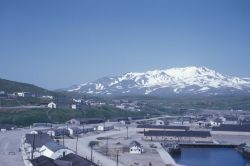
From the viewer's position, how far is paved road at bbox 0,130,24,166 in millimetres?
23531

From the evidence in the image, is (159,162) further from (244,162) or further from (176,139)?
(176,139)

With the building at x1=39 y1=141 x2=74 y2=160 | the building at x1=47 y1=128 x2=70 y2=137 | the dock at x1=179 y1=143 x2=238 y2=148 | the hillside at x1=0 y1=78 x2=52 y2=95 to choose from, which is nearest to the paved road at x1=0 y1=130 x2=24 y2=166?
the building at x1=39 y1=141 x2=74 y2=160

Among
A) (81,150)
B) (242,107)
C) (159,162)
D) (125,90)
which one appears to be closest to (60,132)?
(81,150)

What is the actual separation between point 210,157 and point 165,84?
462 ft

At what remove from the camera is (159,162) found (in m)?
25.8

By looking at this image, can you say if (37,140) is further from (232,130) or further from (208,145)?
(232,130)

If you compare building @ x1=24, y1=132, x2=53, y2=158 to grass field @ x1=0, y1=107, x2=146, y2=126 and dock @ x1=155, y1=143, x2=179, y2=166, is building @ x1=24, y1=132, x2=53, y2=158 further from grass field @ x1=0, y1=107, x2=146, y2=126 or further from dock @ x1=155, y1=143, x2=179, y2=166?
grass field @ x1=0, y1=107, x2=146, y2=126

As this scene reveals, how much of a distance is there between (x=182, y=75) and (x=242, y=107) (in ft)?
365

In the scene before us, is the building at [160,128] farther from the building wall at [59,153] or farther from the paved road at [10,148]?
the building wall at [59,153]

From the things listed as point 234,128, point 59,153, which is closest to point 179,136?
point 234,128

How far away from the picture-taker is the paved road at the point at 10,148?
23531mm

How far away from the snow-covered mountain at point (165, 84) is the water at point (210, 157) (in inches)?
4240

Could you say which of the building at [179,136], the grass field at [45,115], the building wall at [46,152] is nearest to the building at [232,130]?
the building at [179,136]

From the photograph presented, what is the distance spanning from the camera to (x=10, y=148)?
28.4 meters
